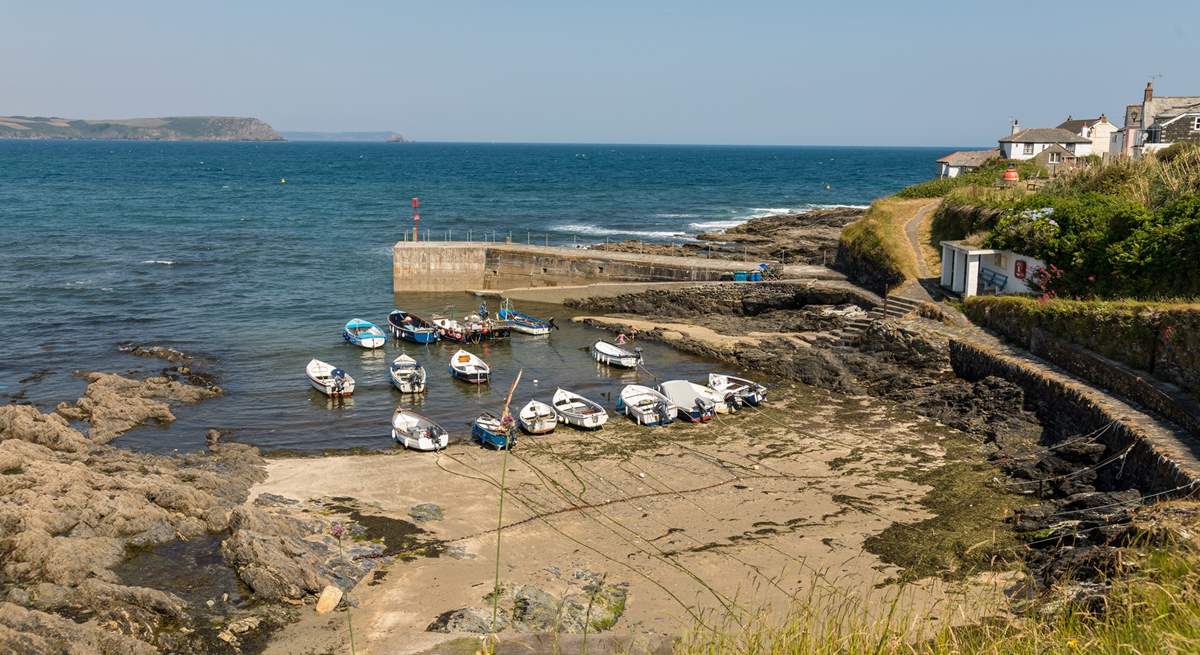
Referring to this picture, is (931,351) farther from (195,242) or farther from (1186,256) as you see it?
(195,242)

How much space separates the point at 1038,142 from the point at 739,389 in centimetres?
5140

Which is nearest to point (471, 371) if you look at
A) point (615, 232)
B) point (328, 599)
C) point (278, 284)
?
point (328, 599)

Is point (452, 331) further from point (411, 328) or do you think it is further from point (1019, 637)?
point (1019, 637)

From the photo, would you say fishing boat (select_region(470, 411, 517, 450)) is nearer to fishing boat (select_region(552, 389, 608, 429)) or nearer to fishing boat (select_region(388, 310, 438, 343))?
fishing boat (select_region(552, 389, 608, 429))

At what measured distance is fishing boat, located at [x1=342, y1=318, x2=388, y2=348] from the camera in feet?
131

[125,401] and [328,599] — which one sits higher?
[125,401]

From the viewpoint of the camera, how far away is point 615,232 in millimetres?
74375

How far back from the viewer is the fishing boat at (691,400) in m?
28.9

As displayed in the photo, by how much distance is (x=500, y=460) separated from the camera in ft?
84.8

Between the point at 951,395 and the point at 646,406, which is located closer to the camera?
the point at 951,395

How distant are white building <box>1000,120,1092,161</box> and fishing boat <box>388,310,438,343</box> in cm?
4917

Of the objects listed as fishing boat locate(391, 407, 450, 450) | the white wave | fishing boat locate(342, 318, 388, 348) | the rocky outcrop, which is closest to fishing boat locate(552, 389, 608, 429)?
fishing boat locate(391, 407, 450, 450)

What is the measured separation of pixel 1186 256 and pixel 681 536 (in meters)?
19.0

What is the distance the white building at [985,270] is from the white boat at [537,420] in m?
18.6
